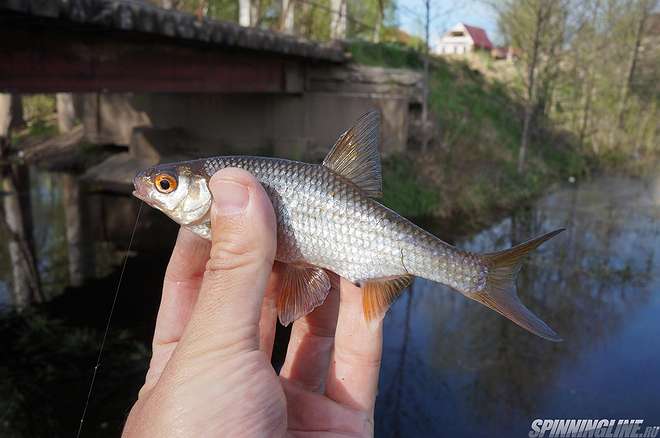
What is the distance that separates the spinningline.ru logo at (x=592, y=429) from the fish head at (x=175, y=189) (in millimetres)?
4264

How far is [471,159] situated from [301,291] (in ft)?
46.7

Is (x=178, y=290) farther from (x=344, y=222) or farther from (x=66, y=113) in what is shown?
(x=66, y=113)

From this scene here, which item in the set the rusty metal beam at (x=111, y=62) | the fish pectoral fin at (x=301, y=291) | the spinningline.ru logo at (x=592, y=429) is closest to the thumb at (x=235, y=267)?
the fish pectoral fin at (x=301, y=291)

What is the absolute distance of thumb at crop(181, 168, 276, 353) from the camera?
1955mm

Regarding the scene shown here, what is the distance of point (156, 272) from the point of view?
9688 millimetres

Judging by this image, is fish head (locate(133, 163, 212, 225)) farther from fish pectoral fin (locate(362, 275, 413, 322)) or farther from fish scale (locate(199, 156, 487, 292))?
fish pectoral fin (locate(362, 275, 413, 322))

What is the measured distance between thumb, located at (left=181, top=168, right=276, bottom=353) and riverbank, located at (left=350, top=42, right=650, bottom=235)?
10.3m

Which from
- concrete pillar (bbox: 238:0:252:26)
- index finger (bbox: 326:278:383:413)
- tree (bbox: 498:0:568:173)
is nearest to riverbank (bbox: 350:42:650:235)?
tree (bbox: 498:0:568:173)

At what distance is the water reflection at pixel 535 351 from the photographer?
6059mm

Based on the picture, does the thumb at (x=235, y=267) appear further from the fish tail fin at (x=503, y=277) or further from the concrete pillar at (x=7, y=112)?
the concrete pillar at (x=7, y=112)

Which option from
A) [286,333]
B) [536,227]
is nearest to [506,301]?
[286,333]

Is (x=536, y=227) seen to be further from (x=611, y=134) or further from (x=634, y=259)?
(x=611, y=134)

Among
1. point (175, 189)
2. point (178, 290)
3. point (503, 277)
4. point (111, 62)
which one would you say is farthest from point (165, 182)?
point (111, 62)

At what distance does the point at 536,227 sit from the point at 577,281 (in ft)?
11.0
